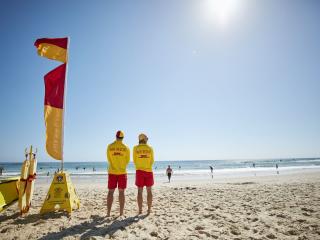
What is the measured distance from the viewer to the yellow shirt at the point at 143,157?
5.82 metres

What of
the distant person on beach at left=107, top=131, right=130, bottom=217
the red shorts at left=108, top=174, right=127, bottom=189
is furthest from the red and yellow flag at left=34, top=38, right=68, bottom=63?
the red shorts at left=108, top=174, right=127, bottom=189

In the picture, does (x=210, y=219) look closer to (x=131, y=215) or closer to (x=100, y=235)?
(x=131, y=215)

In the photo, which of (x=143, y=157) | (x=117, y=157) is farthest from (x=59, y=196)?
(x=143, y=157)

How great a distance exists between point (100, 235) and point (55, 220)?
1.58 meters

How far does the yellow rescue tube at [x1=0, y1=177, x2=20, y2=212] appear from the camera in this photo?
541 cm

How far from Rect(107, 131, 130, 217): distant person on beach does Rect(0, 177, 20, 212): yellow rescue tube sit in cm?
241

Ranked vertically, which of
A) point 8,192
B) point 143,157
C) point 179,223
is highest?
point 143,157

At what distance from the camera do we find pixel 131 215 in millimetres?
5730

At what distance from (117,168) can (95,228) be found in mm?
1407

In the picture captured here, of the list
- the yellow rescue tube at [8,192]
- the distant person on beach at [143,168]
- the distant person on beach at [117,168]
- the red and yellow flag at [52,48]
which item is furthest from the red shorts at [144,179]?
the red and yellow flag at [52,48]

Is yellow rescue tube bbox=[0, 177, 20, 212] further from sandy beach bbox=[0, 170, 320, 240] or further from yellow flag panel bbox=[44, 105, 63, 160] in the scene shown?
yellow flag panel bbox=[44, 105, 63, 160]

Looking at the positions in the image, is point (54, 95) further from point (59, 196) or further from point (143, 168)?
point (143, 168)

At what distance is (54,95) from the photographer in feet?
21.0

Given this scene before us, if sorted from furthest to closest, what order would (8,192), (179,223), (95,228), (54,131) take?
1. (54,131)
2. (8,192)
3. (179,223)
4. (95,228)
